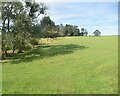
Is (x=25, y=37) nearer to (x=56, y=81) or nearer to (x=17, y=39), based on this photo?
(x=17, y=39)

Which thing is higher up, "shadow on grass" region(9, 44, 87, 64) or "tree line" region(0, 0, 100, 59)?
"tree line" region(0, 0, 100, 59)

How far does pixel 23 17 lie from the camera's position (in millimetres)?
31266

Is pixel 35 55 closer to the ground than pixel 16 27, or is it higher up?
closer to the ground

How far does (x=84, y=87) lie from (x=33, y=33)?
22.1m

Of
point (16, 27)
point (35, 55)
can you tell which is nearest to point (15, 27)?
point (16, 27)

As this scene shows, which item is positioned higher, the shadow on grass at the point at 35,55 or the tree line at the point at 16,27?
the tree line at the point at 16,27

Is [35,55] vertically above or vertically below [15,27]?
below

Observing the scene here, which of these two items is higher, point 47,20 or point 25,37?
point 47,20

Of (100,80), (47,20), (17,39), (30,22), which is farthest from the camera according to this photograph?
(47,20)

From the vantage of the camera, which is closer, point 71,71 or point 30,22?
point 71,71

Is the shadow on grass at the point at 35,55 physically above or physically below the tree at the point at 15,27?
below

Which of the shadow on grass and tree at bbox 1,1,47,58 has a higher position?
tree at bbox 1,1,47,58

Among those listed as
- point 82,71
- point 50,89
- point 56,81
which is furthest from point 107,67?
point 50,89

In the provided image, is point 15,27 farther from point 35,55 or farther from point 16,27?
point 35,55
